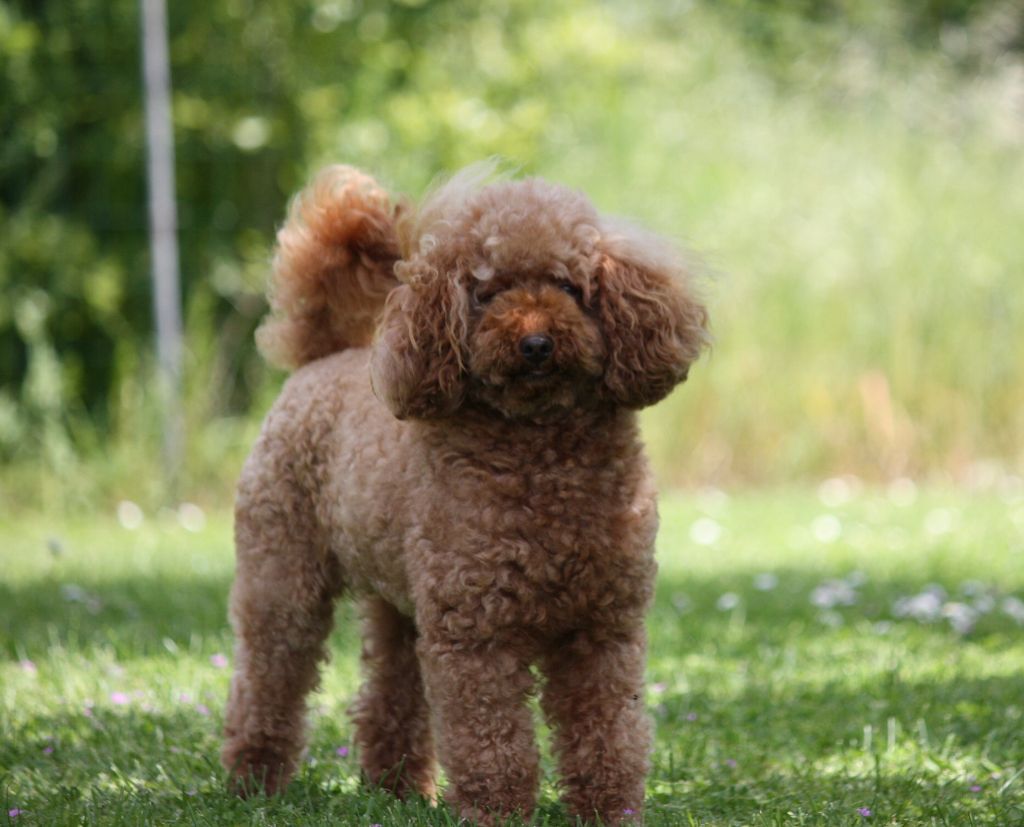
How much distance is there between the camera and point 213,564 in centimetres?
638

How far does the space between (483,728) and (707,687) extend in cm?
152

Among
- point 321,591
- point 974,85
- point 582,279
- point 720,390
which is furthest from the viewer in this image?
point 974,85

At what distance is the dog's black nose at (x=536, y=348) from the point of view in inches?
114

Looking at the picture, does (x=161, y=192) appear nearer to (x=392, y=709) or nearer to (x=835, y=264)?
(x=835, y=264)

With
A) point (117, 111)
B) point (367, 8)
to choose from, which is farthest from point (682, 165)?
point (117, 111)

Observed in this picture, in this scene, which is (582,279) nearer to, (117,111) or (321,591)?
(321,591)

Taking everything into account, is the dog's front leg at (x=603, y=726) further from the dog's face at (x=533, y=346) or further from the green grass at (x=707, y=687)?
the dog's face at (x=533, y=346)

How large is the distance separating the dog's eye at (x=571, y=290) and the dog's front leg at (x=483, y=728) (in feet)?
2.36

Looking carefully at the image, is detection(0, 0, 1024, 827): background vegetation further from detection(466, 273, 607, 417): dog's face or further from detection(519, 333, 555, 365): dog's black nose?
detection(519, 333, 555, 365): dog's black nose

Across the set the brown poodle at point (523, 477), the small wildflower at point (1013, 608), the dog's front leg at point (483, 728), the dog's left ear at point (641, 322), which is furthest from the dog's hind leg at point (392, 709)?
the small wildflower at point (1013, 608)

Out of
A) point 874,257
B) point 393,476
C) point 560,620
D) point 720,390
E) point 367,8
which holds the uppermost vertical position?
point 367,8

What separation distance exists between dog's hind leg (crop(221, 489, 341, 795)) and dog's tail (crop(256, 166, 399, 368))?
488mm

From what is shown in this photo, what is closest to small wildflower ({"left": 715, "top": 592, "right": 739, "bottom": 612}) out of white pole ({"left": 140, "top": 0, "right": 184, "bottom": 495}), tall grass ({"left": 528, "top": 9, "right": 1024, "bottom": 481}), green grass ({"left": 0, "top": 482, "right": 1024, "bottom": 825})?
green grass ({"left": 0, "top": 482, "right": 1024, "bottom": 825})

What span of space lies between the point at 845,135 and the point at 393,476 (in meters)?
7.74
